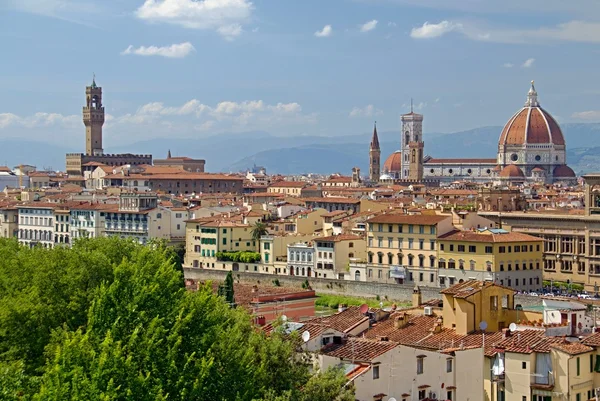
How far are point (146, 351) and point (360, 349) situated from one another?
471 centimetres

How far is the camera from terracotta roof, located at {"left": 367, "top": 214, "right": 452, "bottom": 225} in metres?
59.7

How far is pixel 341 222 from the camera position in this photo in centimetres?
6931

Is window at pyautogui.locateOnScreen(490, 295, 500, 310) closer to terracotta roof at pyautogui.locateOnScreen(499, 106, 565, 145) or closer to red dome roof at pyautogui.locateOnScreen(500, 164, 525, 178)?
red dome roof at pyautogui.locateOnScreen(500, 164, 525, 178)

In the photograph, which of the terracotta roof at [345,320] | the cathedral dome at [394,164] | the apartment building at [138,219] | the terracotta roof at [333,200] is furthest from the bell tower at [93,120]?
the terracotta roof at [345,320]

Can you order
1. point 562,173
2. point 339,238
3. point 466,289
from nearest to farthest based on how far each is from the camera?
1. point 466,289
2. point 339,238
3. point 562,173

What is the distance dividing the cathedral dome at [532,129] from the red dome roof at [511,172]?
14261mm

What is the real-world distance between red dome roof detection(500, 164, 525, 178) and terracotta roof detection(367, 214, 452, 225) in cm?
9855

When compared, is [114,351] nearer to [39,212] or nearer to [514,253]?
[514,253]

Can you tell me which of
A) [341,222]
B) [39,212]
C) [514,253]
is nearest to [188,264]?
[341,222]

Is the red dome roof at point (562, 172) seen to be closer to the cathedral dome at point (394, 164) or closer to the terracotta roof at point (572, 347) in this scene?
the cathedral dome at point (394, 164)

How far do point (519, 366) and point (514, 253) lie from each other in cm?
3435

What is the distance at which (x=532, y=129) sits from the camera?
17812cm

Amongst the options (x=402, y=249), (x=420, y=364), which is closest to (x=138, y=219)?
(x=402, y=249)

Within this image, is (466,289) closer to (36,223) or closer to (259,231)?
(259,231)
